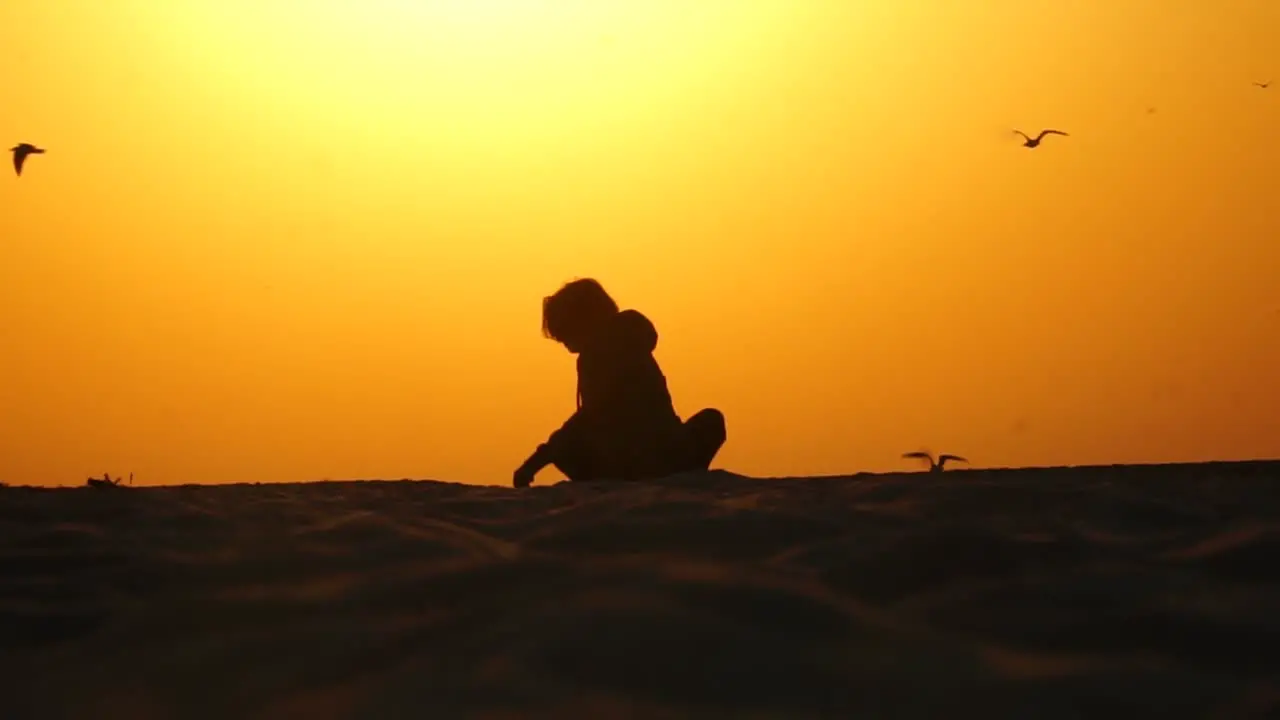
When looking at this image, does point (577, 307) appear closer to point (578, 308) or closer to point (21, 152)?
point (578, 308)

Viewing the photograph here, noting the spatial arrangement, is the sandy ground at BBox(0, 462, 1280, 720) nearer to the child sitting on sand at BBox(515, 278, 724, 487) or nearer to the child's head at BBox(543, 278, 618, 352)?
the child sitting on sand at BBox(515, 278, 724, 487)

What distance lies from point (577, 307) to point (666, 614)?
453 centimetres

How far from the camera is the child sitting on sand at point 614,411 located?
20.3 ft

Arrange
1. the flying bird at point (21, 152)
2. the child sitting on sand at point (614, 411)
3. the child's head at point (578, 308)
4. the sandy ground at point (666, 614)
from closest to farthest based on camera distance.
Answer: the sandy ground at point (666, 614), the child sitting on sand at point (614, 411), the child's head at point (578, 308), the flying bird at point (21, 152)

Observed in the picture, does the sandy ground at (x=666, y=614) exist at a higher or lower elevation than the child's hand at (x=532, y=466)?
lower

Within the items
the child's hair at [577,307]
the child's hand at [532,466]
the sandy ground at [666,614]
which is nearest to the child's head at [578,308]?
the child's hair at [577,307]

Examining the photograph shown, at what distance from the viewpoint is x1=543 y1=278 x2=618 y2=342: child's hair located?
6398 millimetres

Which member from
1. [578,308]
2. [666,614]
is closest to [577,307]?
[578,308]

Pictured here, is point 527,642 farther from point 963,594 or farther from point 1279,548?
point 1279,548

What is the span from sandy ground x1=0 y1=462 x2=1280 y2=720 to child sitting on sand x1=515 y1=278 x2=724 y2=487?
267cm

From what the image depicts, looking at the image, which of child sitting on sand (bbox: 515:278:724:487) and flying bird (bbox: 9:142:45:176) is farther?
flying bird (bbox: 9:142:45:176)

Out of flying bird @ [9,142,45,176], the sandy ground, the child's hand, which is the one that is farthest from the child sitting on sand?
flying bird @ [9,142,45,176]

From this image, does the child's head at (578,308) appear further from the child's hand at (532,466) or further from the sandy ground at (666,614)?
the sandy ground at (666,614)

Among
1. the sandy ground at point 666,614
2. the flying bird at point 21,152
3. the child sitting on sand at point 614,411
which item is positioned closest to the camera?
the sandy ground at point 666,614
